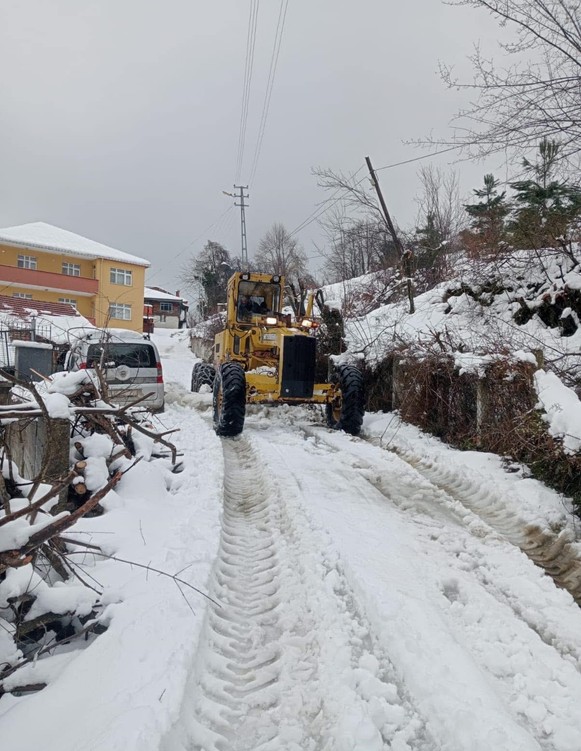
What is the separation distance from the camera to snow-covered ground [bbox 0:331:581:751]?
89.0 inches

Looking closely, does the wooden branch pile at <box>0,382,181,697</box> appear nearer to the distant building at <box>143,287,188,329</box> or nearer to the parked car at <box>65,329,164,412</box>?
the parked car at <box>65,329,164,412</box>

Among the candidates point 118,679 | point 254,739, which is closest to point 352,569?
point 254,739

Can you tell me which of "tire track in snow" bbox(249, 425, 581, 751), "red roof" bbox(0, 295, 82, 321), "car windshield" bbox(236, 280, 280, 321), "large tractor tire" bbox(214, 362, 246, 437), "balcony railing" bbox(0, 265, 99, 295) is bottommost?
"tire track in snow" bbox(249, 425, 581, 751)

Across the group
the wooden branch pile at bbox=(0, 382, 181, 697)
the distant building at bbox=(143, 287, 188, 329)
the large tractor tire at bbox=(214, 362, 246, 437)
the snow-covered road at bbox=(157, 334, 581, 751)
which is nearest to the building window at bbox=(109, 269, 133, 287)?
the distant building at bbox=(143, 287, 188, 329)

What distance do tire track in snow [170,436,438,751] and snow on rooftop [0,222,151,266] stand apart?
3740 centimetres

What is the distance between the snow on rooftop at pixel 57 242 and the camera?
117 feet

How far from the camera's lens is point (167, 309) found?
67.0 meters

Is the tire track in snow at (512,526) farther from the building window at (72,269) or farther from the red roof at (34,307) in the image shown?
the building window at (72,269)

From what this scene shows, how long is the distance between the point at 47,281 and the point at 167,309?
1278 inches

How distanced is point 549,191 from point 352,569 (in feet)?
26.6

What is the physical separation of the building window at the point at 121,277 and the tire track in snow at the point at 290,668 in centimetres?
3892

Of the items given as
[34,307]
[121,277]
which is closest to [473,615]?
[34,307]

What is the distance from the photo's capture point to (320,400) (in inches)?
384

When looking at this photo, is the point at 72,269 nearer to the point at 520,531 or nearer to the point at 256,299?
the point at 256,299
